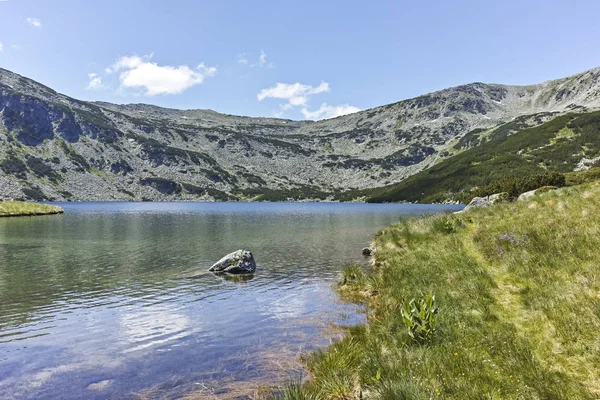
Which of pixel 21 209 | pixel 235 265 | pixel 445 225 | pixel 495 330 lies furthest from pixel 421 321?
pixel 21 209

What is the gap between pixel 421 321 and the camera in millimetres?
Result: 9883

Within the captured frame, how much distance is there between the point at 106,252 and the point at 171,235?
595 inches

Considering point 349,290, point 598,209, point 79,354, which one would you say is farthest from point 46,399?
point 598,209

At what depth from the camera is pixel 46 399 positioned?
9023 mm

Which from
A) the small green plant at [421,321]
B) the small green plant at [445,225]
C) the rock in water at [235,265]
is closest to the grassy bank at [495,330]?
the small green plant at [421,321]

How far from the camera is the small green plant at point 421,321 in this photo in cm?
973

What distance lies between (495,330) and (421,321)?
181cm

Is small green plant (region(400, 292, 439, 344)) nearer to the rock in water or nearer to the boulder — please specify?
the rock in water

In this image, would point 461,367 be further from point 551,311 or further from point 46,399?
point 46,399

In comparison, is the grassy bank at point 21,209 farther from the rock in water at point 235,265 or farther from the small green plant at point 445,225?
the small green plant at point 445,225

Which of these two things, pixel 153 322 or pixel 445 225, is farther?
pixel 445 225

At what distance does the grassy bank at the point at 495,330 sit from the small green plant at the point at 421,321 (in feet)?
0.14

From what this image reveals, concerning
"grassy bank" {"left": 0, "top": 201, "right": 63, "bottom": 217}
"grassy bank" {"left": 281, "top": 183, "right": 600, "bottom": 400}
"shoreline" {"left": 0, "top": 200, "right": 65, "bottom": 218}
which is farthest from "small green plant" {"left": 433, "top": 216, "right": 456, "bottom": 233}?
"grassy bank" {"left": 0, "top": 201, "right": 63, "bottom": 217}

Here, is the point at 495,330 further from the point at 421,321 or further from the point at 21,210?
the point at 21,210
